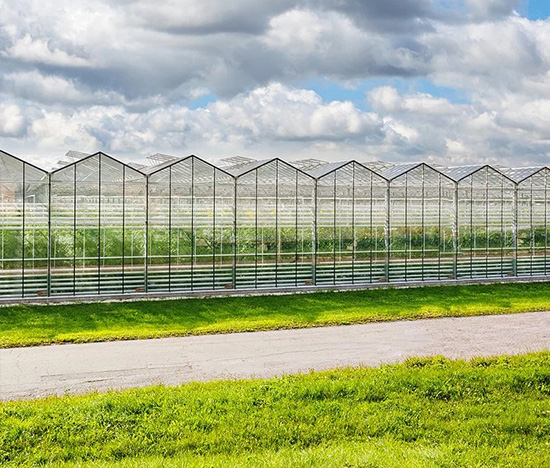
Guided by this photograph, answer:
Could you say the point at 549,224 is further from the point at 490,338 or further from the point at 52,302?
the point at 52,302

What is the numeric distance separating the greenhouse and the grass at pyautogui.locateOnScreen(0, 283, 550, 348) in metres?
1.42

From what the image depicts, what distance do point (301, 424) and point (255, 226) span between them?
1568cm

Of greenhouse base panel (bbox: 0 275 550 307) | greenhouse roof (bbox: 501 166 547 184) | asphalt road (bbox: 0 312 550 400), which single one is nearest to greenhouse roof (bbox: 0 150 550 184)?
greenhouse roof (bbox: 501 166 547 184)

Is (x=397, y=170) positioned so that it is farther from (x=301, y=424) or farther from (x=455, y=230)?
(x=301, y=424)

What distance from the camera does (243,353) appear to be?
1652 centimetres

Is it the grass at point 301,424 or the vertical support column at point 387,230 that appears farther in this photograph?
the vertical support column at point 387,230

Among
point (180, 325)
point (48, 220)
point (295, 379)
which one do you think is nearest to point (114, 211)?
point (48, 220)

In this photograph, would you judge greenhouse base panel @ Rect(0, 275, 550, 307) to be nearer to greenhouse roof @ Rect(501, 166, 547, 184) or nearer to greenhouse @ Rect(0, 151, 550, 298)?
greenhouse @ Rect(0, 151, 550, 298)

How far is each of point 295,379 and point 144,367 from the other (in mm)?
3951

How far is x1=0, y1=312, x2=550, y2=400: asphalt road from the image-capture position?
46.4 feet

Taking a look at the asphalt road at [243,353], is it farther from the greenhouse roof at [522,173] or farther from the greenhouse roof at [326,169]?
the greenhouse roof at [522,173]

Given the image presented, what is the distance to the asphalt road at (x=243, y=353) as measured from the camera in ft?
46.4

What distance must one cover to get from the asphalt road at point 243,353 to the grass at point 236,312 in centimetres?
77

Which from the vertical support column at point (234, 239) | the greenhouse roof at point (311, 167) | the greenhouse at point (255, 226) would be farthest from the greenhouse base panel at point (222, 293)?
the greenhouse roof at point (311, 167)
